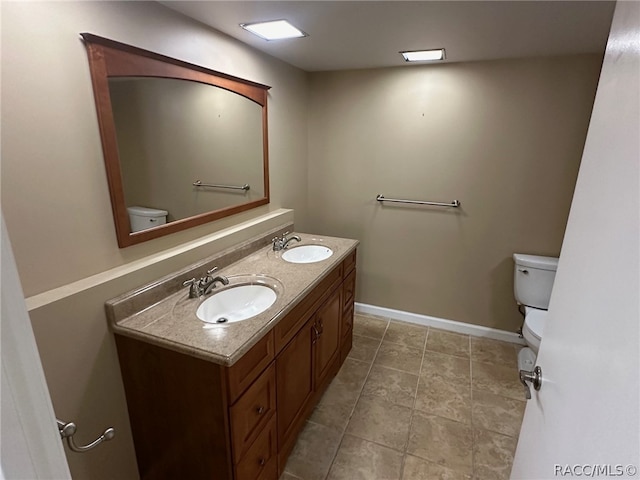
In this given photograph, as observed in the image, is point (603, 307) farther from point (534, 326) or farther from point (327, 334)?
point (534, 326)

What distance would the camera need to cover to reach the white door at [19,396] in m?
0.41

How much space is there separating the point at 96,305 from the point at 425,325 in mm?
2498

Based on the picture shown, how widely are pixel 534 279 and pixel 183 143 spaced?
2393 mm

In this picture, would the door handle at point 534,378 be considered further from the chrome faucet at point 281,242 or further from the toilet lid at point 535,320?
the chrome faucet at point 281,242

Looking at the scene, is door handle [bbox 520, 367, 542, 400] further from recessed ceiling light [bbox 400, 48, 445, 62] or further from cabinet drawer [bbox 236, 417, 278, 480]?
recessed ceiling light [bbox 400, 48, 445, 62]

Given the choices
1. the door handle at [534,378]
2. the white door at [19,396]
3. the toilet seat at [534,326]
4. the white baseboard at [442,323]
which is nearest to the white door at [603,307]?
the door handle at [534,378]

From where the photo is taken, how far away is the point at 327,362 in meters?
2.04

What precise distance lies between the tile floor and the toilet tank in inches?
19.3

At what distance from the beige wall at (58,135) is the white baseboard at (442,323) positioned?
2142 mm

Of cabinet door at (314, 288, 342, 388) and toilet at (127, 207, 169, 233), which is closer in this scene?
toilet at (127, 207, 169, 233)

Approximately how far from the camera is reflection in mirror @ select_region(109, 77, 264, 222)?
1349 millimetres

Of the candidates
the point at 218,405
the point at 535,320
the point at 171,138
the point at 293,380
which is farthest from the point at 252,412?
the point at 535,320

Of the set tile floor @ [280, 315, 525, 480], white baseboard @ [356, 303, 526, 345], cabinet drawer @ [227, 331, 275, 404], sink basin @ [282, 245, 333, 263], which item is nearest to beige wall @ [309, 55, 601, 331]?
white baseboard @ [356, 303, 526, 345]

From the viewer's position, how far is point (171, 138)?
1.56 metres
